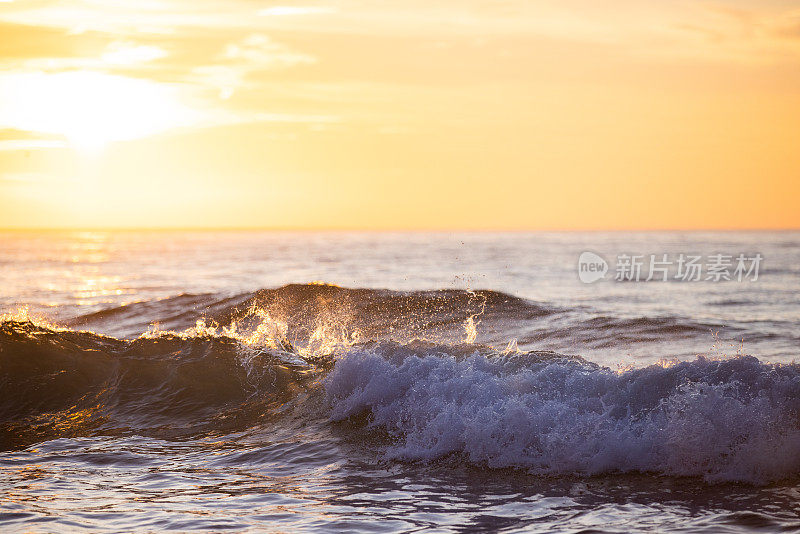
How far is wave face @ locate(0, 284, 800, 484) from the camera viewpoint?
7711 millimetres

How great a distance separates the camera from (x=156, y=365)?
42.3ft

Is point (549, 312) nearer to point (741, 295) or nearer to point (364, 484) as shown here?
point (741, 295)

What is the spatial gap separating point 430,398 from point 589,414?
6.82ft

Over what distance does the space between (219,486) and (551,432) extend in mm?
3632

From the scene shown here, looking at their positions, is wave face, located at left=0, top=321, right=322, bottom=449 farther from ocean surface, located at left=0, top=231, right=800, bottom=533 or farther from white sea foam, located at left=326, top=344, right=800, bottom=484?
white sea foam, located at left=326, top=344, right=800, bottom=484

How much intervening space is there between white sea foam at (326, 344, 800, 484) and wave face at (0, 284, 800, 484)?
2 centimetres

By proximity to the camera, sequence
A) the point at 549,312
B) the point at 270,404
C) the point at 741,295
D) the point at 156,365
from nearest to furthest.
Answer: the point at 270,404 → the point at 156,365 → the point at 549,312 → the point at 741,295

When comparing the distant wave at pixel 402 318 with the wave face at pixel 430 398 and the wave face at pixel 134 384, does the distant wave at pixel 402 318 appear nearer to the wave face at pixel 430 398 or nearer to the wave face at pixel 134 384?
the wave face at pixel 430 398

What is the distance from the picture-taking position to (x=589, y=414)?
8.45 metres

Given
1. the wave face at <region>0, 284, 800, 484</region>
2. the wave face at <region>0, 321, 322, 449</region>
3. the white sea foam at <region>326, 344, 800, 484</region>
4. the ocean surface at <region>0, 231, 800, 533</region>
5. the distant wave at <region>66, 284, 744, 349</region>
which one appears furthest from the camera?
the distant wave at <region>66, 284, 744, 349</region>

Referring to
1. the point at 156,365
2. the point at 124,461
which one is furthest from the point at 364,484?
the point at 156,365

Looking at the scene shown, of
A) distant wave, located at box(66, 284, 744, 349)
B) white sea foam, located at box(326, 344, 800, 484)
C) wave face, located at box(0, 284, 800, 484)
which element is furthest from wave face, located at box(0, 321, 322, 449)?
distant wave, located at box(66, 284, 744, 349)

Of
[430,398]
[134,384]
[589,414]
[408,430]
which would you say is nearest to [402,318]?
[134,384]

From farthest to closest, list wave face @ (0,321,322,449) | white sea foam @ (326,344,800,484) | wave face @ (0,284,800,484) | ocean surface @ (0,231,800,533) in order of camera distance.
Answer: wave face @ (0,321,322,449) < wave face @ (0,284,800,484) < white sea foam @ (326,344,800,484) < ocean surface @ (0,231,800,533)
